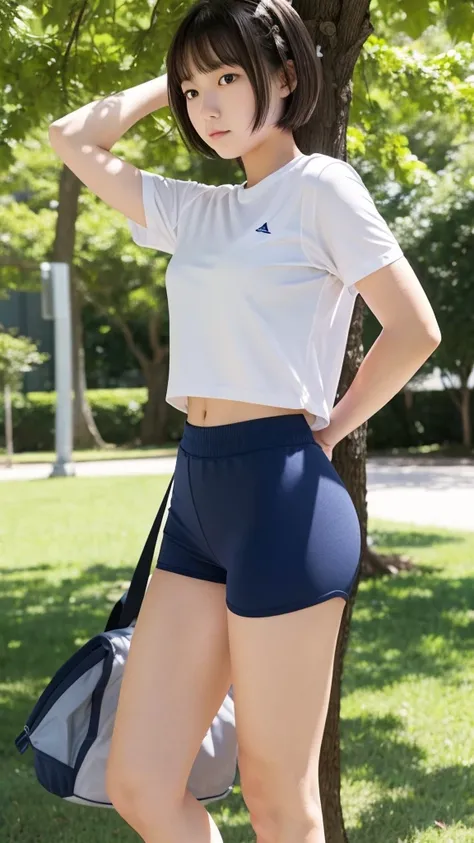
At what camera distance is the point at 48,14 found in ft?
13.7

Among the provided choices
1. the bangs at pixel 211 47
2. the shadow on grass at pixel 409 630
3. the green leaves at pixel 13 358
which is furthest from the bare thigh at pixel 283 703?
the green leaves at pixel 13 358

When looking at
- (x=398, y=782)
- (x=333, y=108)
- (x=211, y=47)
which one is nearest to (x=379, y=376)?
(x=211, y=47)

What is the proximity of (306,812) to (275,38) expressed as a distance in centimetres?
140

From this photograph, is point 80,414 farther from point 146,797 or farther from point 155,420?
point 146,797

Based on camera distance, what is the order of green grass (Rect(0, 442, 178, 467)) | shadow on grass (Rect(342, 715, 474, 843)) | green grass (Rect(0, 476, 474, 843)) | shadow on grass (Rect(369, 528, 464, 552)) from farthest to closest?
green grass (Rect(0, 442, 178, 467)) → shadow on grass (Rect(369, 528, 464, 552)) → green grass (Rect(0, 476, 474, 843)) → shadow on grass (Rect(342, 715, 474, 843))

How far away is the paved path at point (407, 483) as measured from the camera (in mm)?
12414

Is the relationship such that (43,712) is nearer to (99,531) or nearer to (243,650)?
(243,650)

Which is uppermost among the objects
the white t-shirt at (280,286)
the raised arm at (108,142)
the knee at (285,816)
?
the raised arm at (108,142)

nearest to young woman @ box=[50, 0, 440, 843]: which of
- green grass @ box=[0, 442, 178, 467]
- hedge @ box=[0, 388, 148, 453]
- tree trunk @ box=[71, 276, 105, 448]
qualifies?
green grass @ box=[0, 442, 178, 467]

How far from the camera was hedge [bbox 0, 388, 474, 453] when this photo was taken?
24250 millimetres

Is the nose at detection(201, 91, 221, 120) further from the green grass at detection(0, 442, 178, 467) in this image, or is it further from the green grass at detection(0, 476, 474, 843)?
the green grass at detection(0, 442, 178, 467)

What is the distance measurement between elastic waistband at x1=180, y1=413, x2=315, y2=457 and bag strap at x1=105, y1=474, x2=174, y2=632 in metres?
0.29

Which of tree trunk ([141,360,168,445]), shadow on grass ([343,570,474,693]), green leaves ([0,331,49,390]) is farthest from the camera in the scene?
tree trunk ([141,360,168,445])

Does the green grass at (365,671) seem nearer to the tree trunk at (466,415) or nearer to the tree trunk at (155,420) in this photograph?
the tree trunk at (466,415)
